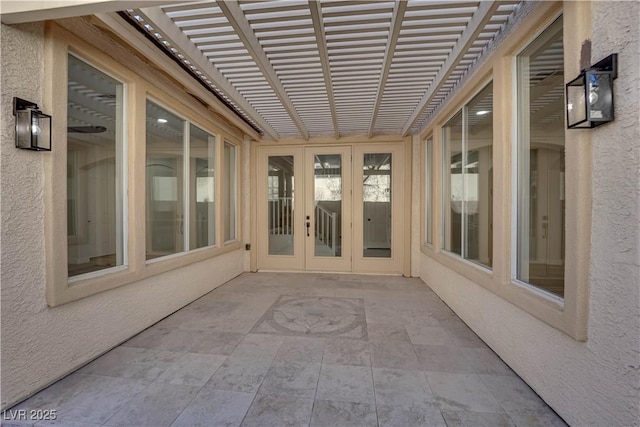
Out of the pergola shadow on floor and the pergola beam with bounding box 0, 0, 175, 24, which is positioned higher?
the pergola beam with bounding box 0, 0, 175, 24

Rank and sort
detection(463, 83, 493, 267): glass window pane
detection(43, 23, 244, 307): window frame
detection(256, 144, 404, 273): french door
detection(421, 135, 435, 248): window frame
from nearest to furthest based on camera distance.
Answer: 1. detection(43, 23, 244, 307): window frame
2. detection(463, 83, 493, 267): glass window pane
3. detection(421, 135, 435, 248): window frame
4. detection(256, 144, 404, 273): french door

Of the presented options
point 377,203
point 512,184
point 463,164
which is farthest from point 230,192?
point 512,184

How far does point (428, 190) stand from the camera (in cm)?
435

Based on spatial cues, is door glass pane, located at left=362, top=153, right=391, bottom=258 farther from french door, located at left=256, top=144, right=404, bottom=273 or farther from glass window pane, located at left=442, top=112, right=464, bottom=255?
glass window pane, located at left=442, top=112, right=464, bottom=255

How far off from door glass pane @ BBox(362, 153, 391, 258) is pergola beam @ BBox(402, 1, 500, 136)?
5.40 feet

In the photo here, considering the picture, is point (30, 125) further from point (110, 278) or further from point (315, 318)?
point (315, 318)

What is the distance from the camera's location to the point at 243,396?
1665 millimetres

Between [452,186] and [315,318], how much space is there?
97.6 inches

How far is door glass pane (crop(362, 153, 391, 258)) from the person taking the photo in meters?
4.90

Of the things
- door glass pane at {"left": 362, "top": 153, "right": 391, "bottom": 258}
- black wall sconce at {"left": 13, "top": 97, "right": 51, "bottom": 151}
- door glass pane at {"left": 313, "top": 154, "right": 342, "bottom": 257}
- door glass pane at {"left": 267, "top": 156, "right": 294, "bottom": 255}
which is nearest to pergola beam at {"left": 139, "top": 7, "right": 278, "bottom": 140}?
black wall sconce at {"left": 13, "top": 97, "right": 51, "bottom": 151}

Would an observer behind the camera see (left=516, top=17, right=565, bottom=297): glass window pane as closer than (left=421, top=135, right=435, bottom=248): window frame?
Yes

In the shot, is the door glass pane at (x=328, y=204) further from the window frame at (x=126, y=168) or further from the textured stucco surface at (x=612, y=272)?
the textured stucco surface at (x=612, y=272)

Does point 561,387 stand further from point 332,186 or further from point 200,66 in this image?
point 332,186

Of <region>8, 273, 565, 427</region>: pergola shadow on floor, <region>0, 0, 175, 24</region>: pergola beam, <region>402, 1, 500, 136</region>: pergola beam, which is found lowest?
<region>8, 273, 565, 427</region>: pergola shadow on floor
